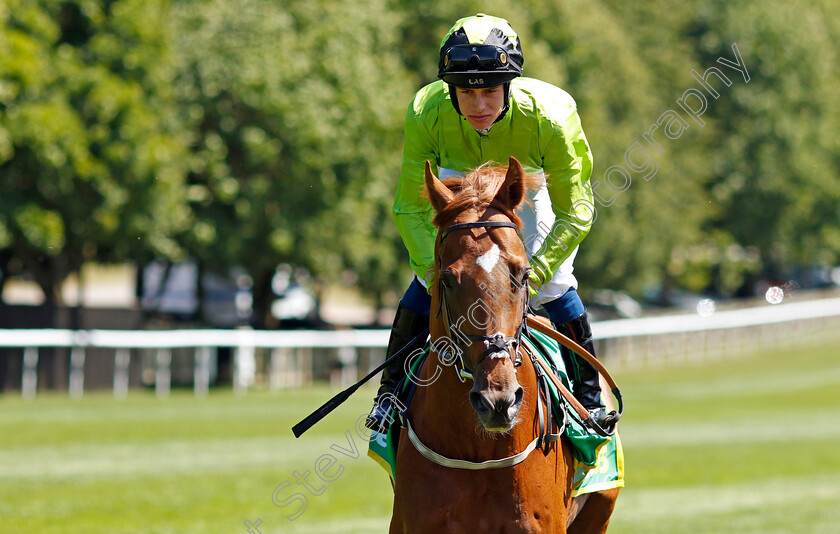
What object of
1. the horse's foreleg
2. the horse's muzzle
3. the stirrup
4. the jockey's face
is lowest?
the horse's foreleg

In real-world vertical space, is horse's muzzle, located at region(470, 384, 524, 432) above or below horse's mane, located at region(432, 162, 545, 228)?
below

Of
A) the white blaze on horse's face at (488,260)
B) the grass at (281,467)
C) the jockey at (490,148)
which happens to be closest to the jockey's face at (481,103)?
the jockey at (490,148)

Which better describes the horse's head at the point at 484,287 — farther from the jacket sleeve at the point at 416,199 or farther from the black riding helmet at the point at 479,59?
the black riding helmet at the point at 479,59

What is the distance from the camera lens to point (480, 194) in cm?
456

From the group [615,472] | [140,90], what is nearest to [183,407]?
[140,90]

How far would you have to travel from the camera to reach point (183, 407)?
60.6ft

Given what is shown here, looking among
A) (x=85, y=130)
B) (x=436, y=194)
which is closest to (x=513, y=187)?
(x=436, y=194)

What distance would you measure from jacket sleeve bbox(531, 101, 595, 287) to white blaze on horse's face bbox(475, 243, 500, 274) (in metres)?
0.81

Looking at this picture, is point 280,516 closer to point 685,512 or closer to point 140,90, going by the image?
point 685,512

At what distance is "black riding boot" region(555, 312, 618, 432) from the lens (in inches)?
221

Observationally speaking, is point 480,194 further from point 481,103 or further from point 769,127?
point 769,127

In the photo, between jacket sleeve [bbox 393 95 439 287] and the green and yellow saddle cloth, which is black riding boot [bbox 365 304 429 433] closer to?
the green and yellow saddle cloth

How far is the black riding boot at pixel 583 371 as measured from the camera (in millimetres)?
5605

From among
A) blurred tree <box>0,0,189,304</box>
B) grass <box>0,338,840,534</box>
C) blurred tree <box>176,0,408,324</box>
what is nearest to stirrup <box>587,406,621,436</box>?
grass <box>0,338,840,534</box>
